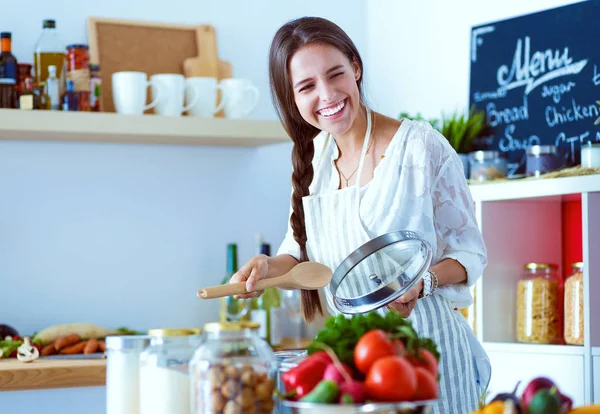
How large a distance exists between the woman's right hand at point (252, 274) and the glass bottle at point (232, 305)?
52.3 inches

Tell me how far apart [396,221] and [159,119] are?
→ 124cm

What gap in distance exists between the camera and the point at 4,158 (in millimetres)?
2740

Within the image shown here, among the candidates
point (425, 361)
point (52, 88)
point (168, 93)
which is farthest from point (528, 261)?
point (425, 361)

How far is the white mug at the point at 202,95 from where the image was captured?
279 cm

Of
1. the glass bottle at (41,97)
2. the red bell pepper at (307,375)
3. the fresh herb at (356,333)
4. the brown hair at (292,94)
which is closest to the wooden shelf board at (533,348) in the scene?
the brown hair at (292,94)

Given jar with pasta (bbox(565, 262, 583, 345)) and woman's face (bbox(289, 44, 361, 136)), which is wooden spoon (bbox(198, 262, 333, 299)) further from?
jar with pasta (bbox(565, 262, 583, 345))

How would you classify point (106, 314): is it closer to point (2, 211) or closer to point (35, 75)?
point (2, 211)

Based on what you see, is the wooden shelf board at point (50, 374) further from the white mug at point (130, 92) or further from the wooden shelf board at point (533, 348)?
the wooden shelf board at point (533, 348)

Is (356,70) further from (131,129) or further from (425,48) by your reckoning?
(425,48)

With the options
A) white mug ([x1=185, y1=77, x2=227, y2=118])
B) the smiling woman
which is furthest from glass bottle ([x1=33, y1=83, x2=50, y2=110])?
the smiling woman

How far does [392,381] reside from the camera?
36.2 inches

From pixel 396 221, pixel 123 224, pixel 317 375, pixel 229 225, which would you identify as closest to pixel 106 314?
pixel 123 224

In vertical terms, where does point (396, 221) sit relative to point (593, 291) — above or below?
above

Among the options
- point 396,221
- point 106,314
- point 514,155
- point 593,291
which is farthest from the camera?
point 106,314
